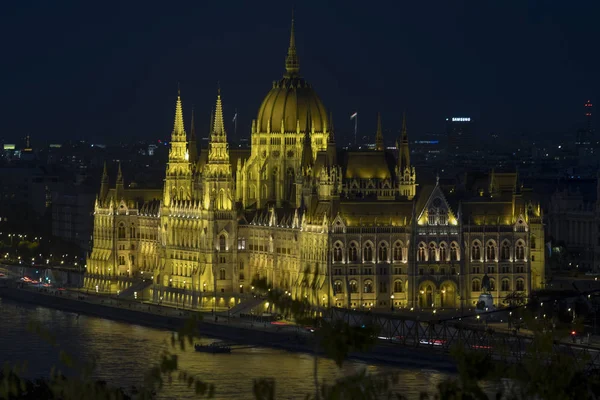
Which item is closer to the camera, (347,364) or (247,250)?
(347,364)

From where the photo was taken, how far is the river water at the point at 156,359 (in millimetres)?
100438

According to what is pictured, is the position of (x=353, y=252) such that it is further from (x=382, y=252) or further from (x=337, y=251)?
(x=382, y=252)

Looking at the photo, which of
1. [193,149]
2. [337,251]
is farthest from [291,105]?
[337,251]

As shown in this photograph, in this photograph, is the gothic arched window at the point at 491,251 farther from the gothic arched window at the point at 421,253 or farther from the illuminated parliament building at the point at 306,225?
the gothic arched window at the point at 421,253

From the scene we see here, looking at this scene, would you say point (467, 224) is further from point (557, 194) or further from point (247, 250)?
point (557, 194)

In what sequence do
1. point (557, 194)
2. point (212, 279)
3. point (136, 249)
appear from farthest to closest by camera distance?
point (557, 194)
point (136, 249)
point (212, 279)

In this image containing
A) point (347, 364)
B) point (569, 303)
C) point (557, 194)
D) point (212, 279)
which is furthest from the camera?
point (557, 194)

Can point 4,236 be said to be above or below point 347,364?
above

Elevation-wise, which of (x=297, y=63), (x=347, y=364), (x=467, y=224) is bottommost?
(x=347, y=364)

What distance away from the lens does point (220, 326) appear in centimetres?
12188

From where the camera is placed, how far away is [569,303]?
11881 cm

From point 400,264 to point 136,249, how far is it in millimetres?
25529

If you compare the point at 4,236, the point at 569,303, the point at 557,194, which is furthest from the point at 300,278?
the point at 4,236

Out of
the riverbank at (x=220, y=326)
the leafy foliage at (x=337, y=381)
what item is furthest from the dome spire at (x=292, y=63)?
the leafy foliage at (x=337, y=381)
